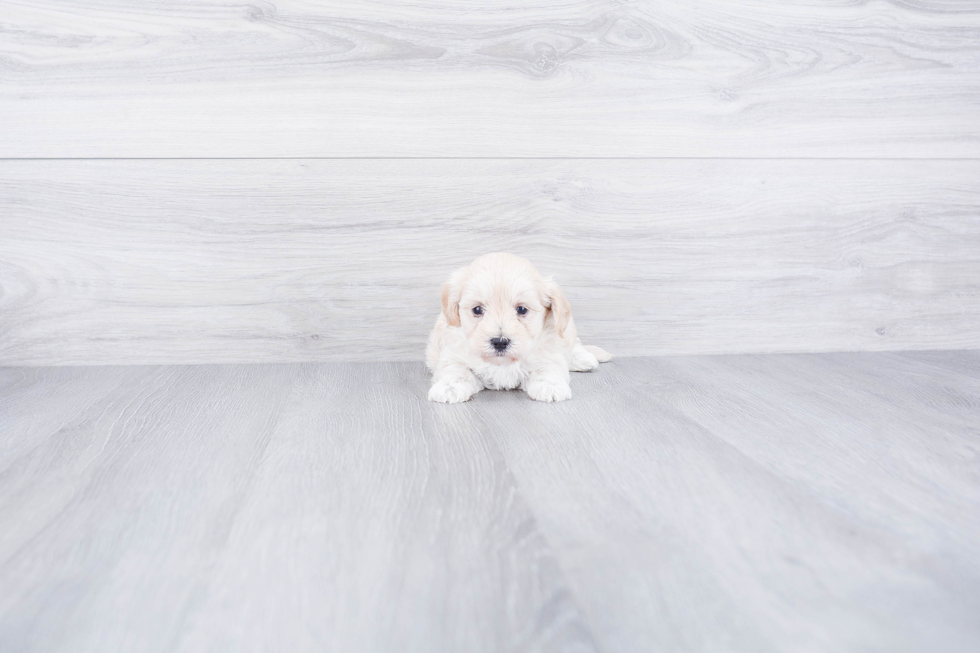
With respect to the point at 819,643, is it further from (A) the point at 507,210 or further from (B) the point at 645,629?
(A) the point at 507,210

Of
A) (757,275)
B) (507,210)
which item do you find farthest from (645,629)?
(757,275)

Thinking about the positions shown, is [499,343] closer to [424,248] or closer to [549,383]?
[549,383]

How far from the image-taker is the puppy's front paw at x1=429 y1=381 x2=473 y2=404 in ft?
4.48

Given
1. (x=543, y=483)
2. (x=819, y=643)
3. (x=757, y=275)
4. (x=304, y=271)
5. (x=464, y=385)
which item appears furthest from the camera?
(x=757, y=275)

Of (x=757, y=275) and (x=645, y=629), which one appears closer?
(x=645, y=629)

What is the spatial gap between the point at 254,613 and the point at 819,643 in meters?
0.53

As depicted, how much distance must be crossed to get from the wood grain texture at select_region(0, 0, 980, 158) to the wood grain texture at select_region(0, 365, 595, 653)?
79 cm

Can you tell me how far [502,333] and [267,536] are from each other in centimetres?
72

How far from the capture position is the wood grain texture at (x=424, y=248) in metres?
1.64

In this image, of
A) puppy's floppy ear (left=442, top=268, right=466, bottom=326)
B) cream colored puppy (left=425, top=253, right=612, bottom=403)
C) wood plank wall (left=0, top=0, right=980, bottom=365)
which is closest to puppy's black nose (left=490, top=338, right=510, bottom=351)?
cream colored puppy (left=425, top=253, right=612, bottom=403)

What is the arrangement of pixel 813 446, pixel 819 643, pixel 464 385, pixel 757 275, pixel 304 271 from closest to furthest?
pixel 819 643 < pixel 813 446 < pixel 464 385 < pixel 304 271 < pixel 757 275

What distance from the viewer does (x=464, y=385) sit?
4.64 feet

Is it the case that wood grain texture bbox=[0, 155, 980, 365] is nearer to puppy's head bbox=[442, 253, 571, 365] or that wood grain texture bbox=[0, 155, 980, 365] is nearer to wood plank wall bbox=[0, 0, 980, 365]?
wood plank wall bbox=[0, 0, 980, 365]

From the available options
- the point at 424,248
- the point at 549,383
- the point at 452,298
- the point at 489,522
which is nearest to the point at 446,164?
the point at 424,248
